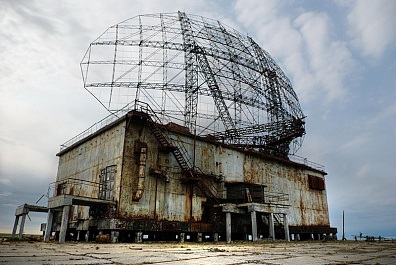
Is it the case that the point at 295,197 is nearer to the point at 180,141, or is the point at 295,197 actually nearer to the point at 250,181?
the point at 250,181

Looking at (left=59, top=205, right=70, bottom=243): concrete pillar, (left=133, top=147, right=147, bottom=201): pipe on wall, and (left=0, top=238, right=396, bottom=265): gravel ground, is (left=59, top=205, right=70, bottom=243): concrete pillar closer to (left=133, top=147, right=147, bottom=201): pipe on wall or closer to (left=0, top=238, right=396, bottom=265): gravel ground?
(left=133, top=147, right=147, bottom=201): pipe on wall

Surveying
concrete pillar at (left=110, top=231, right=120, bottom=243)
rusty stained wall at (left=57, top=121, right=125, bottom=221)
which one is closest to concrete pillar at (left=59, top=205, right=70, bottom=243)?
concrete pillar at (left=110, top=231, right=120, bottom=243)

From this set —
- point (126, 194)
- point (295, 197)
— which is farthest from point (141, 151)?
point (295, 197)

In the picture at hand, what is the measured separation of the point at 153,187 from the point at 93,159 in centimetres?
712

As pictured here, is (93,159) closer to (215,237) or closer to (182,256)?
(215,237)

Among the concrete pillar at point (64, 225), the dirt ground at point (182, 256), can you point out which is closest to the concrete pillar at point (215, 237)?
the concrete pillar at point (64, 225)

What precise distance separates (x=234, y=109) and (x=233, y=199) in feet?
37.9

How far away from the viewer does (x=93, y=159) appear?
26641 millimetres

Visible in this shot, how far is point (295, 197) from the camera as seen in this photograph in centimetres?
3500

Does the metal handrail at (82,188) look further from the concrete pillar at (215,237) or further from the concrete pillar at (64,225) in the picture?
the concrete pillar at (215,237)

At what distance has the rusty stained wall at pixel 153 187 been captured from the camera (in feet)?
71.9

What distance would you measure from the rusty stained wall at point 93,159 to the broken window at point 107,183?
1.50 ft

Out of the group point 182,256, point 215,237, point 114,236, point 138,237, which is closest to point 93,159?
point 114,236

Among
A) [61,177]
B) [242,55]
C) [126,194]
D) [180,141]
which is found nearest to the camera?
[126,194]
